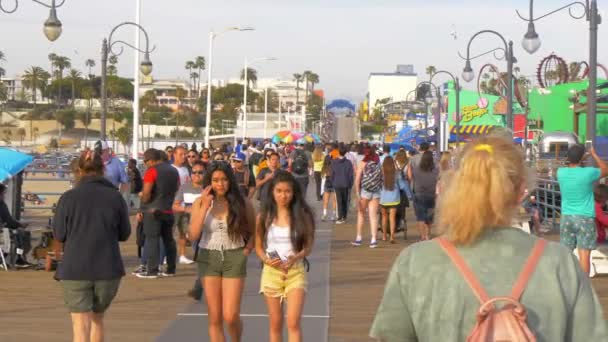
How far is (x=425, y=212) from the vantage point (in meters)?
19.0

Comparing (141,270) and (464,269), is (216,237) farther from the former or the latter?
(141,270)

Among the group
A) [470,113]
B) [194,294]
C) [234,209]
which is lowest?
[194,294]

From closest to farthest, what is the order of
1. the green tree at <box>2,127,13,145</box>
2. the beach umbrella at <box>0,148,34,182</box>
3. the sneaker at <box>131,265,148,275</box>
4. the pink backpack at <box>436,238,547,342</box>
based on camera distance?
the pink backpack at <box>436,238,547,342</box>, the sneaker at <box>131,265,148,275</box>, the beach umbrella at <box>0,148,34,182</box>, the green tree at <box>2,127,13,145</box>

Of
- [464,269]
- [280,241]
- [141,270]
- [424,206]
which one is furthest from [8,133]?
[464,269]

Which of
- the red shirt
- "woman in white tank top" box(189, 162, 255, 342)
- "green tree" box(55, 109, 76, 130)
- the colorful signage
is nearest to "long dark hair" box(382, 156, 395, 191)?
the red shirt

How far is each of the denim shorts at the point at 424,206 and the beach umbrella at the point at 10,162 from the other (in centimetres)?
632

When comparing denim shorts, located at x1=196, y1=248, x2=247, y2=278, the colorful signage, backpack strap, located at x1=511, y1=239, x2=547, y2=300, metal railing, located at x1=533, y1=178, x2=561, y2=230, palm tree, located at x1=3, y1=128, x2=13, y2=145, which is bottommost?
metal railing, located at x1=533, y1=178, x2=561, y2=230

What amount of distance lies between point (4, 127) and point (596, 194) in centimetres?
15190

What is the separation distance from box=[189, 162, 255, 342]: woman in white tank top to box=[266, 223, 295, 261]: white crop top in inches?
7.1

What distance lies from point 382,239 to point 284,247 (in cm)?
1247

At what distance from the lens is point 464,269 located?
10.9 feet

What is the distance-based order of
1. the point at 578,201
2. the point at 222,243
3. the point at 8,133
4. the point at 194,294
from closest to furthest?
the point at 222,243, the point at 194,294, the point at 578,201, the point at 8,133

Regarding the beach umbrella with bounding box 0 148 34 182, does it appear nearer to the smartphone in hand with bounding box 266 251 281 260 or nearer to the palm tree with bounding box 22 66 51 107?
the smartphone in hand with bounding box 266 251 281 260

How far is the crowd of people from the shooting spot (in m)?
3.32
